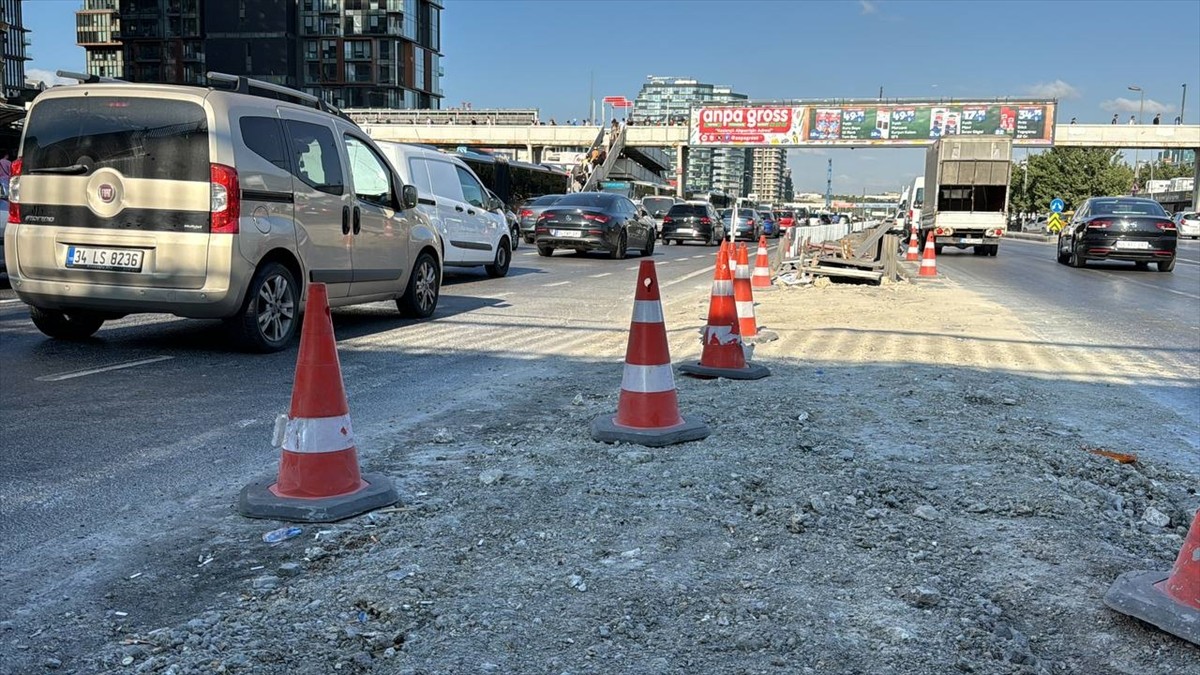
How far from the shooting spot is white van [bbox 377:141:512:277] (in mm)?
13727

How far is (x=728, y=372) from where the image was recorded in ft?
21.2

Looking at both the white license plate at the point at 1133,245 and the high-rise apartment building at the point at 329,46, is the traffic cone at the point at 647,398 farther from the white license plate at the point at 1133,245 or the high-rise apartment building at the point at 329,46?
the high-rise apartment building at the point at 329,46

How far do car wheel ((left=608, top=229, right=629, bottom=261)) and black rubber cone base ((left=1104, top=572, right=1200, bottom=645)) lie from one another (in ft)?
63.3

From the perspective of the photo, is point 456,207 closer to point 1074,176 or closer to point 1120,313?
point 1120,313

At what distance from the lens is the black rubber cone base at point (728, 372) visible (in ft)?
21.1

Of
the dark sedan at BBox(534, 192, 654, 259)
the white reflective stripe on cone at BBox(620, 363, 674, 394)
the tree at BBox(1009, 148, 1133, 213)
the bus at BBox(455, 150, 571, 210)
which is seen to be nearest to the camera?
the white reflective stripe on cone at BBox(620, 363, 674, 394)

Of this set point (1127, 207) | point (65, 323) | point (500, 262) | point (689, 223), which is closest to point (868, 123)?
point (689, 223)

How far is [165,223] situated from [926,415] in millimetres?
5150

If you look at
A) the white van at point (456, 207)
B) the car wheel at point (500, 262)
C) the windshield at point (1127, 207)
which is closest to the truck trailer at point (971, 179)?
the windshield at point (1127, 207)

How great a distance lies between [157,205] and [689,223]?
3012 cm

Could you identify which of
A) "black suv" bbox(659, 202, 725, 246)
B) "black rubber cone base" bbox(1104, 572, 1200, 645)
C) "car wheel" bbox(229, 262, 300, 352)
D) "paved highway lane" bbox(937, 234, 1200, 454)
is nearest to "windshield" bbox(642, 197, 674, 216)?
"black suv" bbox(659, 202, 725, 246)

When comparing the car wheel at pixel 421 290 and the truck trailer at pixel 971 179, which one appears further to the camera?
the truck trailer at pixel 971 179

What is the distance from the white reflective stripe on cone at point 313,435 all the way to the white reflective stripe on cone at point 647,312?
1.74 m

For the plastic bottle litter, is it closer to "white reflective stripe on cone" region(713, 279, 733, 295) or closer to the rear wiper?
"white reflective stripe on cone" region(713, 279, 733, 295)
